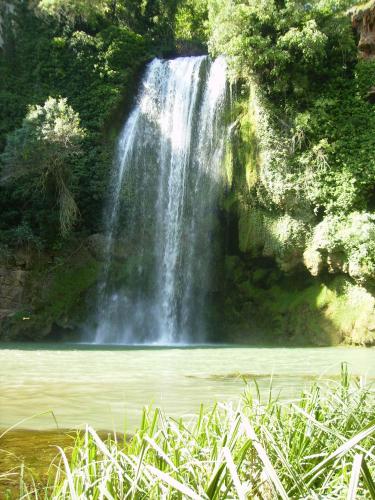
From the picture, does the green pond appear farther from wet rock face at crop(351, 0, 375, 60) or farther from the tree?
wet rock face at crop(351, 0, 375, 60)

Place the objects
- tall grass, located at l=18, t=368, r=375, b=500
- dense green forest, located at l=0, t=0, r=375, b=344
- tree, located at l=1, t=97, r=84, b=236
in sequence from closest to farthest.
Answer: tall grass, located at l=18, t=368, r=375, b=500 < dense green forest, located at l=0, t=0, r=375, b=344 < tree, located at l=1, t=97, r=84, b=236

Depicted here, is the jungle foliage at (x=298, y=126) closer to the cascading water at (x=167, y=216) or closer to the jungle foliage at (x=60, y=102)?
the cascading water at (x=167, y=216)

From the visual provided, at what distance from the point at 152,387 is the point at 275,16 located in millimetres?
13259

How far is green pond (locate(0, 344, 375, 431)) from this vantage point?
14.7 ft

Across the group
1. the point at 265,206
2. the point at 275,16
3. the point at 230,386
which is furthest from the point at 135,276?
the point at 230,386

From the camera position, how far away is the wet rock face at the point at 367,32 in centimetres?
Answer: 1602

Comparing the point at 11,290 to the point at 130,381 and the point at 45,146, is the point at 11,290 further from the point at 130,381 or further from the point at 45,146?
the point at 130,381

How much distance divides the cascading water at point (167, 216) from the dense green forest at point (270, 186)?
26.0 inches

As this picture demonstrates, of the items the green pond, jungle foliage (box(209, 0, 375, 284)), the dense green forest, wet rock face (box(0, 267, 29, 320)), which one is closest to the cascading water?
the dense green forest

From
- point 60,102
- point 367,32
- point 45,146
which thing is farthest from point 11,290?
point 367,32

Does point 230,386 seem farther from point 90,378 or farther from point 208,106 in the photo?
point 208,106

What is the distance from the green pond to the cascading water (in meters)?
5.96

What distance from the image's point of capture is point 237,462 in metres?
1.51

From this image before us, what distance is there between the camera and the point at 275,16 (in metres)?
16.0
